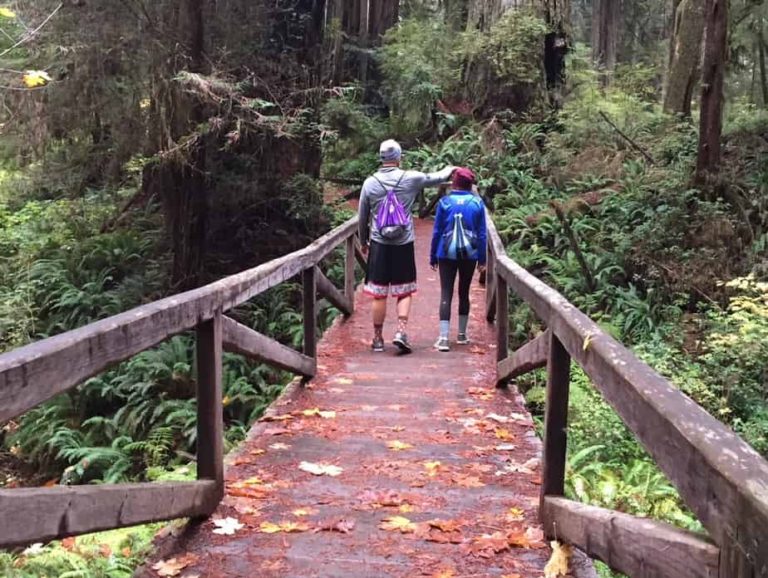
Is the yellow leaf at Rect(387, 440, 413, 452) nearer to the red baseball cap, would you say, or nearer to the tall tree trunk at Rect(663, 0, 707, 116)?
the red baseball cap

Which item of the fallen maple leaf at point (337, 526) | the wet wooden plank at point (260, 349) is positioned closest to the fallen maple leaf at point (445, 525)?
the fallen maple leaf at point (337, 526)

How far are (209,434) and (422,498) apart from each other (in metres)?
1.27

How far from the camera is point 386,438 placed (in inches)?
210

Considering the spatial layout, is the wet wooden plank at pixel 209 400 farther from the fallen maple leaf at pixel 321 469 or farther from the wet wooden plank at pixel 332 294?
the wet wooden plank at pixel 332 294

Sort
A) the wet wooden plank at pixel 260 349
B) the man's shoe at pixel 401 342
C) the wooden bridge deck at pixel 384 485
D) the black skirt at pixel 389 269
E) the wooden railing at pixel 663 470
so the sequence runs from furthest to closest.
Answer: the man's shoe at pixel 401 342, the black skirt at pixel 389 269, the wet wooden plank at pixel 260 349, the wooden bridge deck at pixel 384 485, the wooden railing at pixel 663 470

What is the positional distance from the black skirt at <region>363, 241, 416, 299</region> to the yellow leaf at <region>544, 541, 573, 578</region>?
15.0 feet

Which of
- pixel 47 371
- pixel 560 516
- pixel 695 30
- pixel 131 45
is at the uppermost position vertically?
pixel 695 30

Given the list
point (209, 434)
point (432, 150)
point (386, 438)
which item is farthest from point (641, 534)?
point (432, 150)

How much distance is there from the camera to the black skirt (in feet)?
25.6

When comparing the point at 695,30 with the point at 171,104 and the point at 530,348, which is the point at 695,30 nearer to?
the point at 171,104

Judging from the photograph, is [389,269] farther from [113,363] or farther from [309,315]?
[113,363]

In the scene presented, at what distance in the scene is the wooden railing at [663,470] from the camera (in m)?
1.64

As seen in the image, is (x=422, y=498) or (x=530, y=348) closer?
(x=422, y=498)

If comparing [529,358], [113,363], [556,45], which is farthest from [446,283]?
[556,45]
